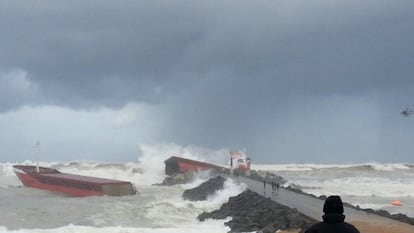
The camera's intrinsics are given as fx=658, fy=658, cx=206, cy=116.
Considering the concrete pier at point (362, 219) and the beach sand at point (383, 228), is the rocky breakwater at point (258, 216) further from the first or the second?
the beach sand at point (383, 228)

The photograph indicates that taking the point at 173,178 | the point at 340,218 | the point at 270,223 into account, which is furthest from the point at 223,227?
the point at 173,178

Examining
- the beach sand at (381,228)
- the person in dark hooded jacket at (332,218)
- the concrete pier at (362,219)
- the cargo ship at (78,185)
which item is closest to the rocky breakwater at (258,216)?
the concrete pier at (362,219)

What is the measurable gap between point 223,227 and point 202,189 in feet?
51.7

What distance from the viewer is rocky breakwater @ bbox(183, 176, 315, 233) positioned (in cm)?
1536

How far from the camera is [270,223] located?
16.5 metres

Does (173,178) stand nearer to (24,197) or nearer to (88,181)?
(88,181)

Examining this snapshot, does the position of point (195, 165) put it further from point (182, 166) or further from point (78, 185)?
point (78, 185)

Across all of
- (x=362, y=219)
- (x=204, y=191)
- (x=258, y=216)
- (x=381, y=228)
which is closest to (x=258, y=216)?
(x=258, y=216)

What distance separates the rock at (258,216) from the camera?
15398mm

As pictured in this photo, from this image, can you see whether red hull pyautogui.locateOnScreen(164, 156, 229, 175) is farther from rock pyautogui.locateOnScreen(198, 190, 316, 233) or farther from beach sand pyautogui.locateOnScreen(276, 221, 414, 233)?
beach sand pyautogui.locateOnScreen(276, 221, 414, 233)

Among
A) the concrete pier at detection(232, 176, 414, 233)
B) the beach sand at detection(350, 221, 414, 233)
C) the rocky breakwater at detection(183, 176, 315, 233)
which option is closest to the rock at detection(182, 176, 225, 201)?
the rocky breakwater at detection(183, 176, 315, 233)

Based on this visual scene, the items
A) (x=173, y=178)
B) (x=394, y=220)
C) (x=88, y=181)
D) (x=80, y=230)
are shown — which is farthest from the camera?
(x=173, y=178)

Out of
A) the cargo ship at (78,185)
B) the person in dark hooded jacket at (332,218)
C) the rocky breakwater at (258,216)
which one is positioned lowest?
the rocky breakwater at (258,216)

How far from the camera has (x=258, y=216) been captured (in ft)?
61.2
